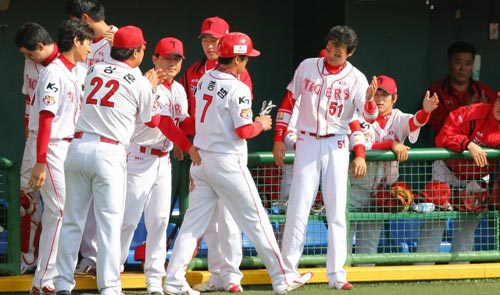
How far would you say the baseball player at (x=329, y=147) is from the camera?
312 inches

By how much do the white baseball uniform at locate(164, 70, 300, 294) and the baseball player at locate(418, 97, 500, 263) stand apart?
142cm

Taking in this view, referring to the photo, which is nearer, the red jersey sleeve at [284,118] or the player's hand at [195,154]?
the player's hand at [195,154]

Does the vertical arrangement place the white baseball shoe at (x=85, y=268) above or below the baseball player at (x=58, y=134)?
below

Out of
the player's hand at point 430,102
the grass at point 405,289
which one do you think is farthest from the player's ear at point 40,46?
the player's hand at point 430,102

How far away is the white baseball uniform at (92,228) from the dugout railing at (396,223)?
0.67m

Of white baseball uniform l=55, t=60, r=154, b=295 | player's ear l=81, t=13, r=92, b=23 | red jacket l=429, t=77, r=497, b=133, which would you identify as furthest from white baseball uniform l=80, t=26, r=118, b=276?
red jacket l=429, t=77, r=497, b=133

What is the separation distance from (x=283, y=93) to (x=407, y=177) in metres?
1.72

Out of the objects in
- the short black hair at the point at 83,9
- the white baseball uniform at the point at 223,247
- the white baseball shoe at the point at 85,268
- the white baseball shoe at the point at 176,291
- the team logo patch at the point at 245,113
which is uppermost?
the short black hair at the point at 83,9

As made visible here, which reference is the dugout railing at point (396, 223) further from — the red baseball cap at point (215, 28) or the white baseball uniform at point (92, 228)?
the red baseball cap at point (215, 28)

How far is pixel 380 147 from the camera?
845 cm

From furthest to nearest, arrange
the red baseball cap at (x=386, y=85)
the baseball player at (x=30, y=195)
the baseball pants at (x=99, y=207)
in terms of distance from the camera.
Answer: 1. the red baseball cap at (x=386, y=85)
2. the baseball player at (x=30, y=195)
3. the baseball pants at (x=99, y=207)

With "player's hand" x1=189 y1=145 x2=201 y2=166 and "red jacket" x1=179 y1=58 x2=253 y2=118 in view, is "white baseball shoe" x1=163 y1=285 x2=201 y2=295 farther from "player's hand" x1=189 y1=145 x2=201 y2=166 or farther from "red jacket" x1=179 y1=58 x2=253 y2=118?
"red jacket" x1=179 y1=58 x2=253 y2=118

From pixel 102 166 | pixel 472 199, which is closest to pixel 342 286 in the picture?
pixel 472 199

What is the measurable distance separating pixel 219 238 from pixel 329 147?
0.93 meters
